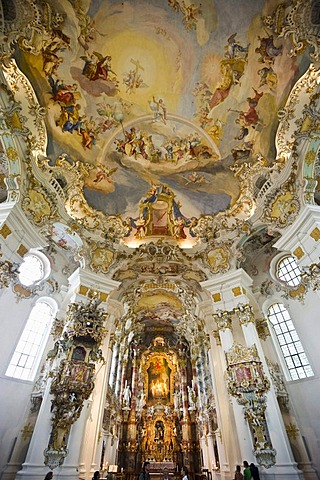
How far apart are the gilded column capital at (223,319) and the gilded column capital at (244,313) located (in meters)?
0.37

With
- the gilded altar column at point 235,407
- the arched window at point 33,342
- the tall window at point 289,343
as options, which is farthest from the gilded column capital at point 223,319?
the arched window at point 33,342

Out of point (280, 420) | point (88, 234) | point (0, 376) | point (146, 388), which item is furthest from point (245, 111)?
point (146, 388)

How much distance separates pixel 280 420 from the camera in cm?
856

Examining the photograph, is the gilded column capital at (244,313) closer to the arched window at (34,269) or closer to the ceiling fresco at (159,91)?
the ceiling fresco at (159,91)

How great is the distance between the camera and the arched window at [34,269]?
11.5 metres

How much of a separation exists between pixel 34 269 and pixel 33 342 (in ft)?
10.6

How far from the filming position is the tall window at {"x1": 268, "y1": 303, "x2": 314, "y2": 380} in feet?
34.3

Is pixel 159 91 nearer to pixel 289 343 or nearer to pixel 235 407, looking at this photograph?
pixel 289 343

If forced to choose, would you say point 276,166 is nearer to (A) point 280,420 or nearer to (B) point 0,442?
(A) point 280,420

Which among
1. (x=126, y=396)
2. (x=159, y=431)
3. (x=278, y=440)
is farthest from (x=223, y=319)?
(x=159, y=431)

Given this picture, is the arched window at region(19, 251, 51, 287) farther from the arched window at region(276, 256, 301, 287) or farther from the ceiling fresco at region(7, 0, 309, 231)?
the arched window at region(276, 256, 301, 287)

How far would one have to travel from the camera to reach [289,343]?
11.2 metres

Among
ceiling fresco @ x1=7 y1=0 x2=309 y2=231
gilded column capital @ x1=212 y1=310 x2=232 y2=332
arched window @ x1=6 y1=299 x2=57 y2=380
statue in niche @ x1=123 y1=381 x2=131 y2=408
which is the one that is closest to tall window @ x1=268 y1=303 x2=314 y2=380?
gilded column capital @ x1=212 y1=310 x2=232 y2=332

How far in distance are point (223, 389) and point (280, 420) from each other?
9.50 feet
